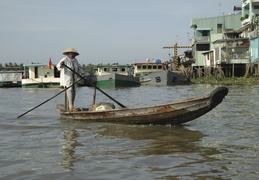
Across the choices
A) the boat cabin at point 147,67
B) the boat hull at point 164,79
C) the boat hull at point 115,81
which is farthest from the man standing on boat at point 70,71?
the boat cabin at point 147,67

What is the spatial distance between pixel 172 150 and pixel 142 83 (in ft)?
89.6

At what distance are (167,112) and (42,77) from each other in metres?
24.8

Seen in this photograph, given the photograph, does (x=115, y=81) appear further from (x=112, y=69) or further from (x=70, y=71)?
(x=70, y=71)

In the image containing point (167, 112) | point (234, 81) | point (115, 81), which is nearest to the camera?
point (167, 112)

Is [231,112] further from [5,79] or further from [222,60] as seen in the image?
[5,79]

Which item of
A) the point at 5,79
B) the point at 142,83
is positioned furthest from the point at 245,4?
the point at 5,79

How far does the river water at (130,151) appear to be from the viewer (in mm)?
4465

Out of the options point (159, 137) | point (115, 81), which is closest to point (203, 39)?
point (115, 81)

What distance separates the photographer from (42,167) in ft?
15.6

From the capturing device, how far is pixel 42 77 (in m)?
30.4

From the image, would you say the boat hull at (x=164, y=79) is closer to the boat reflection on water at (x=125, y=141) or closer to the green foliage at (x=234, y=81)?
the green foliage at (x=234, y=81)

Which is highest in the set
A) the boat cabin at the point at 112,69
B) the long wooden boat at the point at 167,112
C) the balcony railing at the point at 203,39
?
the balcony railing at the point at 203,39

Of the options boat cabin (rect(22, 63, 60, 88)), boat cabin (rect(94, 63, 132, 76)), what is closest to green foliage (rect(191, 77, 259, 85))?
boat cabin (rect(94, 63, 132, 76))

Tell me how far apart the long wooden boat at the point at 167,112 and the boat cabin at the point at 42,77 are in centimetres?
2215
